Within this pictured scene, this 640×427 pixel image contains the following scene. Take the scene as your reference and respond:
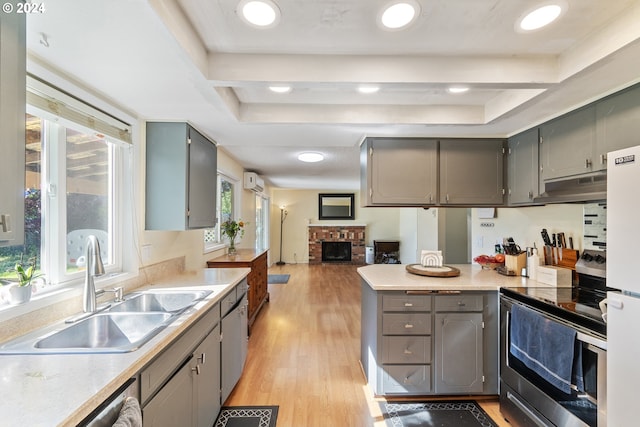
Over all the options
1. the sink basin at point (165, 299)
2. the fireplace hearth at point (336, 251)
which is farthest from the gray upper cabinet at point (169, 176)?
the fireplace hearth at point (336, 251)

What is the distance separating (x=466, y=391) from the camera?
7.07 ft

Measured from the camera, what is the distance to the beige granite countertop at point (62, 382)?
0.77 m

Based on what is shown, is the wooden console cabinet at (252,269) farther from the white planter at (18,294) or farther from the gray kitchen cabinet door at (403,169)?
Result: the white planter at (18,294)

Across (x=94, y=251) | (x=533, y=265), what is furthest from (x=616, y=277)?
(x=94, y=251)

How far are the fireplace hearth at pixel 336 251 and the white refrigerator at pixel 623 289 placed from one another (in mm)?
7563

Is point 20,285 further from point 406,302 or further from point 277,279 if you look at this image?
point 277,279

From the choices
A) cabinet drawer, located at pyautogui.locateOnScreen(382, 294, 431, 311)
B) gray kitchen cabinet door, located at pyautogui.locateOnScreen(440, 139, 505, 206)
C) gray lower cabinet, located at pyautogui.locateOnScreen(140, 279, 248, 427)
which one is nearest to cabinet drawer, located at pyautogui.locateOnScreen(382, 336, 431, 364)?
cabinet drawer, located at pyautogui.locateOnScreen(382, 294, 431, 311)

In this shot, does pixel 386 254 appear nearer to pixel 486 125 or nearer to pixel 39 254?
pixel 486 125

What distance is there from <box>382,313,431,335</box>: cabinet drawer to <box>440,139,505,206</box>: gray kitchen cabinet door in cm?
113

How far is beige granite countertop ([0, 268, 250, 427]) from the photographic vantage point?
769 mm

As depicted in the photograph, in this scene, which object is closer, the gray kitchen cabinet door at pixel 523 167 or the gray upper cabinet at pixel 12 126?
the gray upper cabinet at pixel 12 126

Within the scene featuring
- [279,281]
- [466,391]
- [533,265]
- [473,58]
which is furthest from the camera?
[279,281]

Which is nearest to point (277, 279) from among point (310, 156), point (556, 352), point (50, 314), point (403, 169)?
point (310, 156)

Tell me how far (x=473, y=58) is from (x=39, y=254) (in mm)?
2606
